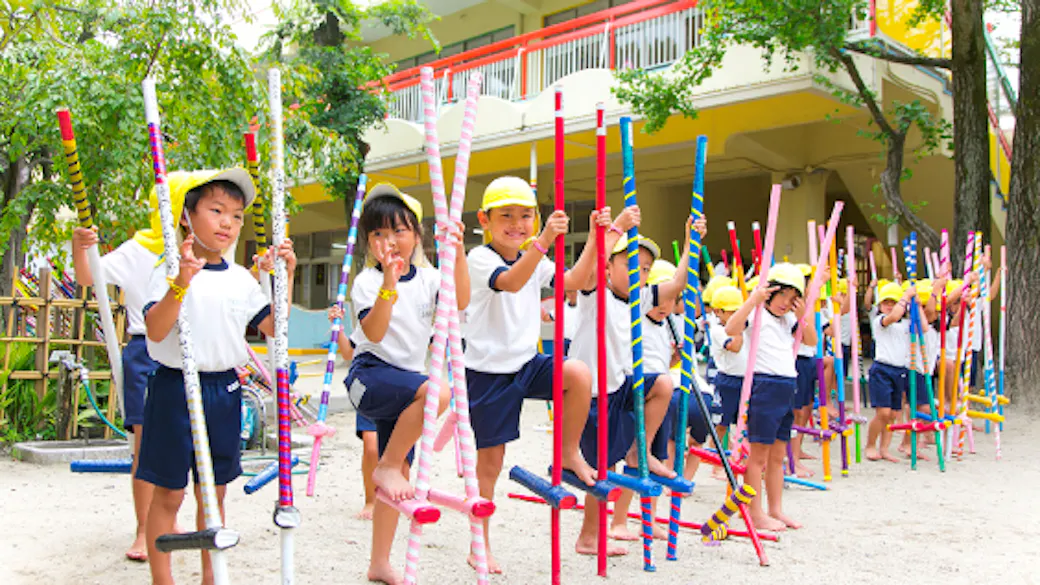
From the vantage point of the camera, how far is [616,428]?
13.5ft

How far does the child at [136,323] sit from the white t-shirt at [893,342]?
5.86 meters

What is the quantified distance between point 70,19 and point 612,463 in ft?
21.8

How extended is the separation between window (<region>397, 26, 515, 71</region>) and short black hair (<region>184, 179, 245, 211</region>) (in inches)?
531

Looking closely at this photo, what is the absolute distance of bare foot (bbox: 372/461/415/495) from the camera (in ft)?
9.24

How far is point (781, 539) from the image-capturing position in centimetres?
449

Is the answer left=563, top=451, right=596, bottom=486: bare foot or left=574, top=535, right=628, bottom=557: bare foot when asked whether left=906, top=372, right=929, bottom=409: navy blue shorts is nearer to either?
left=574, top=535, right=628, bottom=557: bare foot

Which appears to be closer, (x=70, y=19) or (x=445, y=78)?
(x=70, y=19)

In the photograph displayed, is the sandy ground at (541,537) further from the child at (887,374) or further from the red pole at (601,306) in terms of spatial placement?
the child at (887,374)

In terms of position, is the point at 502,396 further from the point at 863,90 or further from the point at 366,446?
the point at 863,90

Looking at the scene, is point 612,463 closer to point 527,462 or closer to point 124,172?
point 527,462

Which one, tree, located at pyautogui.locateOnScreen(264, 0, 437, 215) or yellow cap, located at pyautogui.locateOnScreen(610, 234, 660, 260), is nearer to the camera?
yellow cap, located at pyautogui.locateOnScreen(610, 234, 660, 260)

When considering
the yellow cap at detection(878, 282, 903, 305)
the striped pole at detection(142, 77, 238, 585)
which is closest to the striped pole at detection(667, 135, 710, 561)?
the striped pole at detection(142, 77, 238, 585)

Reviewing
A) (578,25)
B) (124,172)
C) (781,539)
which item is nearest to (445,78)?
(578,25)

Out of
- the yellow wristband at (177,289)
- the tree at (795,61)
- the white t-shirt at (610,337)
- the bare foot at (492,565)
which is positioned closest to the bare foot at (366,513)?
the bare foot at (492,565)
